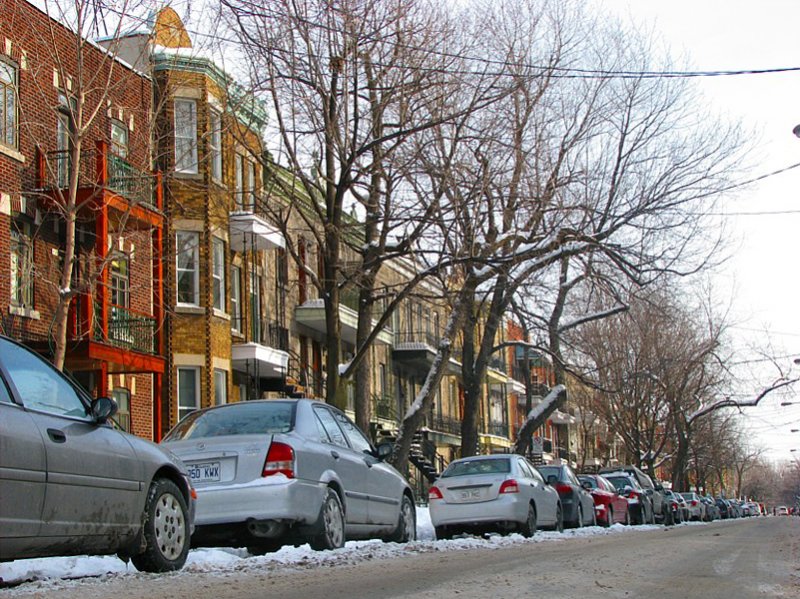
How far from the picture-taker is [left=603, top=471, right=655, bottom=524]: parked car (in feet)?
97.1

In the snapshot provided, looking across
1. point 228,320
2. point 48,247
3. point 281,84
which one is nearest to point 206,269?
point 228,320

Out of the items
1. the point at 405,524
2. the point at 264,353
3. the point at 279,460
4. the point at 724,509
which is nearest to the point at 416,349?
the point at 264,353

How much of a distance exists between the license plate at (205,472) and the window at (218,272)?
17.4 m

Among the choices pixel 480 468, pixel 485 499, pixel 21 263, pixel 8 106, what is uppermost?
pixel 8 106

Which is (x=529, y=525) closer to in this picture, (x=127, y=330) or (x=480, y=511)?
(x=480, y=511)

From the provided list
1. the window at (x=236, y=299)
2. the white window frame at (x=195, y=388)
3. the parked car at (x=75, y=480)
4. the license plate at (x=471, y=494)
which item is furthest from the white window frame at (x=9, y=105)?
the parked car at (x=75, y=480)

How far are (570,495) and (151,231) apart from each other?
991cm

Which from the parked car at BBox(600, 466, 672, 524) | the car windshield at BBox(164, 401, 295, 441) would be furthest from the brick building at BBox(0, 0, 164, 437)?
the parked car at BBox(600, 466, 672, 524)

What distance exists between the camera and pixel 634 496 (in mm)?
29688

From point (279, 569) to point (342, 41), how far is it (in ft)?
41.4

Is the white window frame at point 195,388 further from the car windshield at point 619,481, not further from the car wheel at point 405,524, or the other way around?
the car wheel at point 405,524

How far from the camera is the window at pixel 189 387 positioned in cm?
2700

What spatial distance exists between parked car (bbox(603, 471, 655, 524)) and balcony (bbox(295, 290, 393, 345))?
345 inches

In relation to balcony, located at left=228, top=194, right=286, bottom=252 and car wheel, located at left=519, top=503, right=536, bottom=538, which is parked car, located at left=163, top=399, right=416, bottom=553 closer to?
car wheel, located at left=519, top=503, right=536, bottom=538
